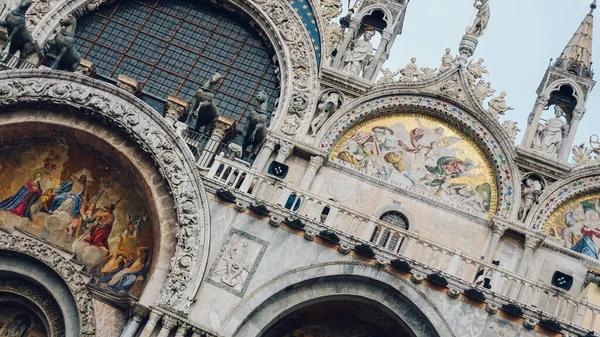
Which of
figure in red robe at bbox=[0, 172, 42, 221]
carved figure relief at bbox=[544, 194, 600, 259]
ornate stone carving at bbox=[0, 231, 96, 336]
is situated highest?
carved figure relief at bbox=[544, 194, 600, 259]

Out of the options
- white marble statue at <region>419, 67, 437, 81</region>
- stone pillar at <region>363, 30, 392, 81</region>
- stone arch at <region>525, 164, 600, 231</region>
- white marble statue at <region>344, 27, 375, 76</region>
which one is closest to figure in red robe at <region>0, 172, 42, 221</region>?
white marble statue at <region>344, 27, 375, 76</region>

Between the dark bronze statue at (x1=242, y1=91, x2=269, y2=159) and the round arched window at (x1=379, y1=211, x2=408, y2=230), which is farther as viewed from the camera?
the round arched window at (x1=379, y1=211, x2=408, y2=230)

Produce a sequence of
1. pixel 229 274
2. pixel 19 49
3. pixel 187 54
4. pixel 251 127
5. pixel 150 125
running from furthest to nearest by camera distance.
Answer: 1. pixel 187 54
2. pixel 19 49
3. pixel 251 127
4. pixel 150 125
5. pixel 229 274

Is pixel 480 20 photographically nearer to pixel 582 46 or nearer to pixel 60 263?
pixel 582 46

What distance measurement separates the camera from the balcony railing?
18969 mm

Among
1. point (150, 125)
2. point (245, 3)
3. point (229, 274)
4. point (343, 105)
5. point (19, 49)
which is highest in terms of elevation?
point (245, 3)

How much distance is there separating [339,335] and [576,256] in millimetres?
6884

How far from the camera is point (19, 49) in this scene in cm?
2367

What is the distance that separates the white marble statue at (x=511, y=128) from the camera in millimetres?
23938

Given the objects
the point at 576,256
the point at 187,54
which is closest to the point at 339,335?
the point at 576,256

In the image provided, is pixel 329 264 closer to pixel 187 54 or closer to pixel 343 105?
pixel 343 105

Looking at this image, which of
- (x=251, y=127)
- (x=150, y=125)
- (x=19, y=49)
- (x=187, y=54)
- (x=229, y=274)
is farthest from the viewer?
(x=187, y=54)

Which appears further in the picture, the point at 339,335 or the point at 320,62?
the point at 320,62

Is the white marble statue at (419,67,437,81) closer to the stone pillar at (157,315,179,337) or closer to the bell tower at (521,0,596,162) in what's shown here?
the bell tower at (521,0,596,162)
